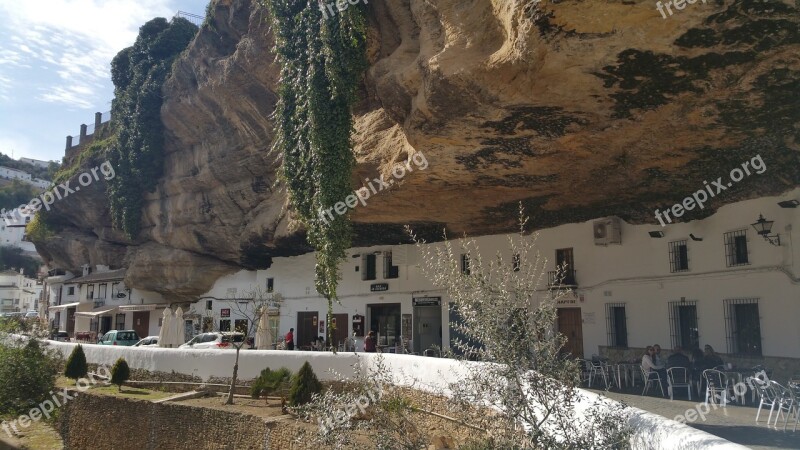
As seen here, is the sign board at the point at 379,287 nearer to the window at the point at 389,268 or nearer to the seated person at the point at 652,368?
the window at the point at 389,268

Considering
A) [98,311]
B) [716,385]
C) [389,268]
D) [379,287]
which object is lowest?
[716,385]

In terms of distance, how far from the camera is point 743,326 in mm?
12539

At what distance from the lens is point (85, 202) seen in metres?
33.3

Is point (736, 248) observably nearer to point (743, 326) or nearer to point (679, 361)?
point (743, 326)

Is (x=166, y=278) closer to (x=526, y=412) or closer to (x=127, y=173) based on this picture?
(x=127, y=173)

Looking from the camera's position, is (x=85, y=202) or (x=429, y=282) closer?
(x=429, y=282)

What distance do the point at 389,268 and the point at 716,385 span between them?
40.7 feet

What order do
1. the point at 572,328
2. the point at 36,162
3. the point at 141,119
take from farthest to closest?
the point at 36,162 < the point at 141,119 < the point at 572,328

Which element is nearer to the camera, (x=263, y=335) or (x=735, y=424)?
(x=735, y=424)

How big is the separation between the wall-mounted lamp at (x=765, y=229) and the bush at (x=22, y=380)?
21722 millimetres

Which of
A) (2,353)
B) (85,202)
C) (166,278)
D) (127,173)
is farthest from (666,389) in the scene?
(85,202)

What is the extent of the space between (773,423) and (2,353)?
21846mm

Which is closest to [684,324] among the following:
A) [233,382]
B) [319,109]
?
[319,109]

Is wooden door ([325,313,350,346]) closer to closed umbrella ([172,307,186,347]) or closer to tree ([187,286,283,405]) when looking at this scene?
tree ([187,286,283,405])
